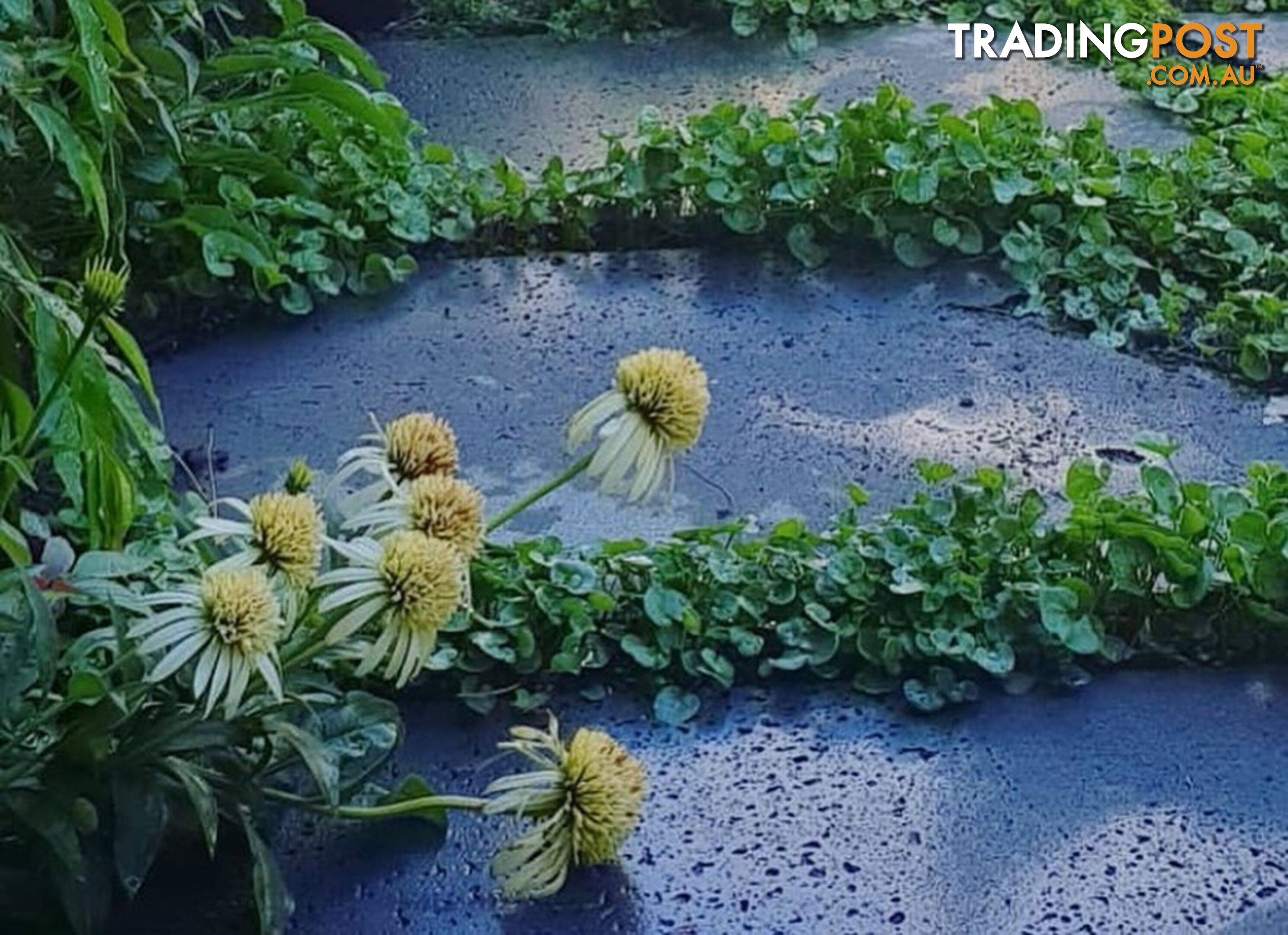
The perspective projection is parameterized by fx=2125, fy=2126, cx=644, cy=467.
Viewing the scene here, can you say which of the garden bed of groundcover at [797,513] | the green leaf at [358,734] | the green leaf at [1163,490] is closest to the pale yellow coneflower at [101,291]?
the green leaf at [358,734]

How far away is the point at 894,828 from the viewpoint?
5.78 feet

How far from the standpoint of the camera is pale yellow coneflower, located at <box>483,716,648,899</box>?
5.20 feet

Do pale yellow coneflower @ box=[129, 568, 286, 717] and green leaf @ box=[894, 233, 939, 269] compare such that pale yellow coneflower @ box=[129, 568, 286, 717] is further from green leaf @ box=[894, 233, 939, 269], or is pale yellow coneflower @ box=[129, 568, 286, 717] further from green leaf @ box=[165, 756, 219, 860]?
green leaf @ box=[894, 233, 939, 269]

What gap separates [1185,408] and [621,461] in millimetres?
1022

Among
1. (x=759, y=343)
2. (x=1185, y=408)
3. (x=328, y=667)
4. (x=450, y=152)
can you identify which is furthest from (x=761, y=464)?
(x=450, y=152)

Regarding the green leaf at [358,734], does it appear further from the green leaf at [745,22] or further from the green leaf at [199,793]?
the green leaf at [745,22]

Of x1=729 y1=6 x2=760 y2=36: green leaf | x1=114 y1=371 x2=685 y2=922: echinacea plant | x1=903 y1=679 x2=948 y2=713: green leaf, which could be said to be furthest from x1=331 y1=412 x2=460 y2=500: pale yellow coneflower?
x1=729 y1=6 x2=760 y2=36: green leaf

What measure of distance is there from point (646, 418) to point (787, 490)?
670 millimetres

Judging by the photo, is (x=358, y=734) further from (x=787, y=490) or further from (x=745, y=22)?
(x=745, y=22)

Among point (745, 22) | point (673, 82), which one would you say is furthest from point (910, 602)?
point (745, 22)

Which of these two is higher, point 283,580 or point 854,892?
point 283,580

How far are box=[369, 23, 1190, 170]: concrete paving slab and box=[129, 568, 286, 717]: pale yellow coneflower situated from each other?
1.65 metres

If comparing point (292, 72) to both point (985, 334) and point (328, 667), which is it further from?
point (328, 667)

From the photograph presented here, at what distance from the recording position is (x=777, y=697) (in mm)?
1922
